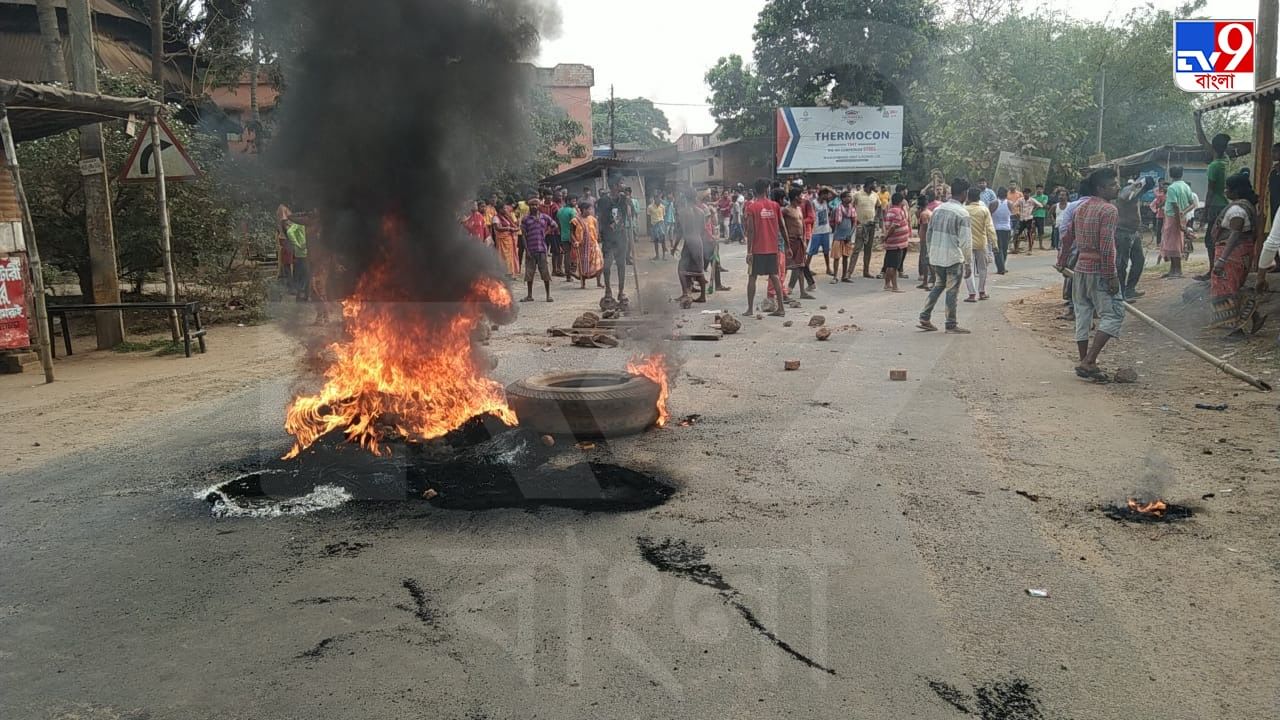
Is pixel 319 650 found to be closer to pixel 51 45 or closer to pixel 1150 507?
pixel 1150 507

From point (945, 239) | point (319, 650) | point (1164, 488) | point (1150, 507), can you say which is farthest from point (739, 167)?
point (319, 650)

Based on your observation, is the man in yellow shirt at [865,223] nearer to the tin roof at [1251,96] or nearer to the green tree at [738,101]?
the tin roof at [1251,96]

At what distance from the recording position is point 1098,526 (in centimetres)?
434

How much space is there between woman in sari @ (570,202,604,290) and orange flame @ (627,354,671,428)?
31.5 ft

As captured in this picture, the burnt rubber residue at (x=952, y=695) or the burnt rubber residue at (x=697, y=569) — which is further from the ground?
the burnt rubber residue at (x=697, y=569)

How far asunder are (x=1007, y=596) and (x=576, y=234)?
14.7 m

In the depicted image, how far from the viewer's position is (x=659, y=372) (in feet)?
23.3

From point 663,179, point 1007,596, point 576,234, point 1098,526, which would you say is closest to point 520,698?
point 1007,596

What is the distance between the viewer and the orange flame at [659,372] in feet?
22.3

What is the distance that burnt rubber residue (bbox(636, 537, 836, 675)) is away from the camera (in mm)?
3279

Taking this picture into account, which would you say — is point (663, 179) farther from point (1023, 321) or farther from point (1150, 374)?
point (1150, 374)

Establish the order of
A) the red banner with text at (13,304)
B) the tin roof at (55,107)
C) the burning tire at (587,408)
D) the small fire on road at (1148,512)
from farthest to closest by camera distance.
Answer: the red banner with text at (13,304) < the tin roof at (55,107) < the burning tire at (587,408) < the small fire on road at (1148,512)

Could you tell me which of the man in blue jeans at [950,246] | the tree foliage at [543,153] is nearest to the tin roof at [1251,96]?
the man in blue jeans at [950,246]

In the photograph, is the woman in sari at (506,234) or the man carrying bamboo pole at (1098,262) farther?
the woman in sari at (506,234)
